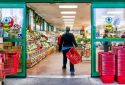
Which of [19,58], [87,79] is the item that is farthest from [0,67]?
[87,79]

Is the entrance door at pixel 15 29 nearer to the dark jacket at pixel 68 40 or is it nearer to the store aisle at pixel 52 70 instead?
the store aisle at pixel 52 70

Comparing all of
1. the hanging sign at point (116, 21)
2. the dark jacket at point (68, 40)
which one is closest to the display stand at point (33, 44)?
the dark jacket at point (68, 40)

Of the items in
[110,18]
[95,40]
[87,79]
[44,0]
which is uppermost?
[44,0]

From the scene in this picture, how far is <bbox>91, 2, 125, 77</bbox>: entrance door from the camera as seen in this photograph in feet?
28.1

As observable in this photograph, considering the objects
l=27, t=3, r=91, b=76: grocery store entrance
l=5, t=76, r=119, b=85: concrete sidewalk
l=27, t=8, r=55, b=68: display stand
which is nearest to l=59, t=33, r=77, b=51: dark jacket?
l=27, t=3, r=91, b=76: grocery store entrance

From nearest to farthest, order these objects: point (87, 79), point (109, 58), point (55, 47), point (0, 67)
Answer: point (0, 67), point (109, 58), point (87, 79), point (55, 47)

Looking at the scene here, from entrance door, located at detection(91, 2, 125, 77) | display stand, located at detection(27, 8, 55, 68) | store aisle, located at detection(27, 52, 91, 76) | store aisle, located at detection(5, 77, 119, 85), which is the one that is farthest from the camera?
display stand, located at detection(27, 8, 55, 68)

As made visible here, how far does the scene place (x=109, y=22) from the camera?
865cm

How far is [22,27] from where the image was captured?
8.63m

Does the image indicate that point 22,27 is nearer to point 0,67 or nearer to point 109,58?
point 0,67

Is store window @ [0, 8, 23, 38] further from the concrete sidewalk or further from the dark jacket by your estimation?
the dark jacket

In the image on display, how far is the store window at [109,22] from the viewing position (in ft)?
28.3

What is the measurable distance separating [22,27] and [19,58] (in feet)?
3.27

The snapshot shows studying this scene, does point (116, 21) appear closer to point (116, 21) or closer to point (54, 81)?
point (116, 21)
